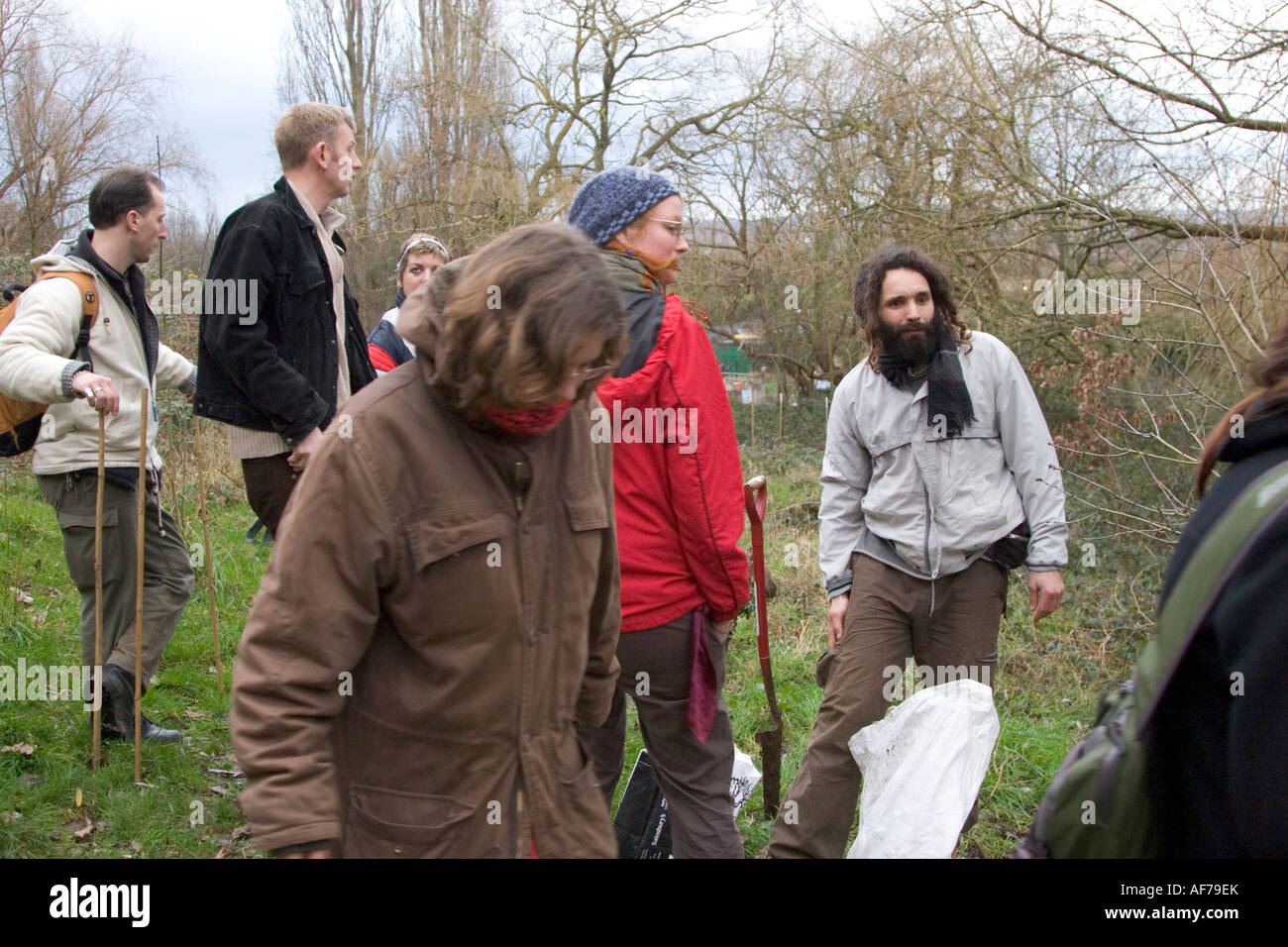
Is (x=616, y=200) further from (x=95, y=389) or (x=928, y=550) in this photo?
(x=95, y=389)

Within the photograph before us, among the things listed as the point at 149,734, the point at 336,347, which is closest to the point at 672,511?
the point at 336,347

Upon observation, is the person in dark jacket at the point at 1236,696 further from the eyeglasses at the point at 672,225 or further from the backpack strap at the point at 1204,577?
the eyeglasses at the point at 672,225

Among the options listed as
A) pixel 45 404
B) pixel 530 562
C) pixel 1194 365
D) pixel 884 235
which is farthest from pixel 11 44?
pixel 530 562

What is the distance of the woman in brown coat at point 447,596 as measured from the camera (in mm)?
1754

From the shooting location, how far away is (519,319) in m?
1.76

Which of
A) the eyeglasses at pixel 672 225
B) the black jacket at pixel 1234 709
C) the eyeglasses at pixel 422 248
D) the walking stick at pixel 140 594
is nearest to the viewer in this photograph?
the black jacket at pixel 1234 709

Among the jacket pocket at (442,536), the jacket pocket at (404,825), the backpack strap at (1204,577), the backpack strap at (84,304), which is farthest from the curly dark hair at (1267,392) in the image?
the backpack strap at (84,304)

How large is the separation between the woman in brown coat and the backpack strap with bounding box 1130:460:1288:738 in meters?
0.97

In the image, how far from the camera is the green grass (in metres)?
3.97

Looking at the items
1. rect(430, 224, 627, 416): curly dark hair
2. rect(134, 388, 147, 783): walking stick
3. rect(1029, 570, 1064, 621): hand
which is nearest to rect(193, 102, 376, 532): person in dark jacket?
rect(134, 388, 147, 783): walking stick

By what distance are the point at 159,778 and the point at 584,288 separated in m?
3.47

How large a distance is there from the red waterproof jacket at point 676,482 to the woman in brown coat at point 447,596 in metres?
0.93

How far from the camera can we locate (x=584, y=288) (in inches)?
70.8

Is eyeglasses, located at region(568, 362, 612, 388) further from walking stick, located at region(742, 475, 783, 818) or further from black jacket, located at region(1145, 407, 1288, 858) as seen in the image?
walking stick, located at region(742, 475, 783, 818)
